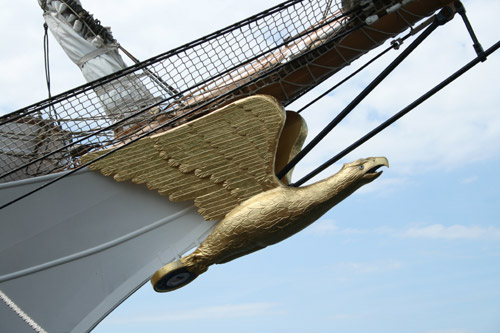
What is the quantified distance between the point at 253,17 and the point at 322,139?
723 millimetres

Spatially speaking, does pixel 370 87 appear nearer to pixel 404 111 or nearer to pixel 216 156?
pixel 404 111

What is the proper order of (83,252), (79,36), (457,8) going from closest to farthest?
1. (457,8)
2. (83,252)
3. (79,36)

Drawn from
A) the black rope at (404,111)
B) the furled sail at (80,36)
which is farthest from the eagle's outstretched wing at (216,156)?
the furled sail at (80,36)

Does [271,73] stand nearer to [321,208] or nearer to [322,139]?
[322,139]

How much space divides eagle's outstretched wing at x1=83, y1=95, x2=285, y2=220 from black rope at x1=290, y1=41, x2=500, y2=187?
1.02 feet

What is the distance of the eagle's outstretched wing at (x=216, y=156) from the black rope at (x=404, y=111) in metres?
0.31

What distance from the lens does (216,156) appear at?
127 inches

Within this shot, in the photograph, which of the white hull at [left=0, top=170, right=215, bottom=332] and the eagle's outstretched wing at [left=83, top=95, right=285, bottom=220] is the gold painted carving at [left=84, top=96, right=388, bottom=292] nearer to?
the eagle's outstretched wing at [left=83, top=95, right=285, bottom=220]

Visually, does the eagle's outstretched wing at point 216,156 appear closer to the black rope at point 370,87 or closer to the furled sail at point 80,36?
the black rope at point 370,87

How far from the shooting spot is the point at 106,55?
4930mm

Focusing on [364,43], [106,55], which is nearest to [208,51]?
[364,43]

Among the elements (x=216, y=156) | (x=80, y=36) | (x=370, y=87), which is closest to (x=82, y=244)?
(x=216, y=156)

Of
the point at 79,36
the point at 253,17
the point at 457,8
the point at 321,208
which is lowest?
the point at 321,208

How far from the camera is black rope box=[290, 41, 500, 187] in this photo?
123 inches
